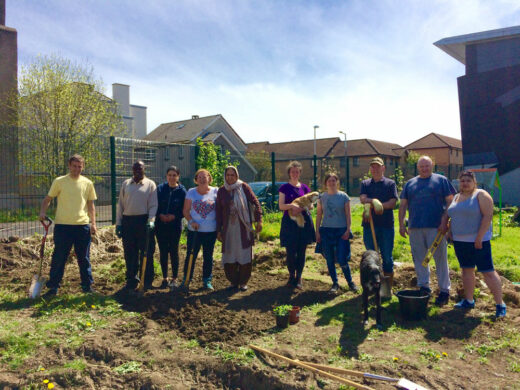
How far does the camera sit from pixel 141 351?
3842mm

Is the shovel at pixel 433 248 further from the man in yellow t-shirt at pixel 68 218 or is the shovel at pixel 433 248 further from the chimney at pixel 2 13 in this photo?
the chimney at pixel 2 13

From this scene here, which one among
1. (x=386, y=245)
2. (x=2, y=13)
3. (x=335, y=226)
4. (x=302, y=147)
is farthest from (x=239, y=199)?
(x=302, y=147)

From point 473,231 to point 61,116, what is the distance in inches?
599

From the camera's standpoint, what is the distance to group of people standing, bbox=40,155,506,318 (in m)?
5.19

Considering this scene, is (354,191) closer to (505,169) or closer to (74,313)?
(505,169)

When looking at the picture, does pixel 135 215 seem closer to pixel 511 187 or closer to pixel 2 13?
pixel 2 13

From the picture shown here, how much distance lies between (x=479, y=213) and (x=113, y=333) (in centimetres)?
428

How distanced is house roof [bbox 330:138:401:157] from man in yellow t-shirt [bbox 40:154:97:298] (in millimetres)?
42382

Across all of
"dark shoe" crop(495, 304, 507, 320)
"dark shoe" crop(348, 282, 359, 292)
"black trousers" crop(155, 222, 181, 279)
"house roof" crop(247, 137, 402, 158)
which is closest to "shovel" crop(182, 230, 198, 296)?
"black trousers" crop(155, 222, 181, 279)

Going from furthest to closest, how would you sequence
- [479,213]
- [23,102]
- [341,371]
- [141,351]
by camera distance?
[23,102]
[479,213]
[141,351]
[341,371]

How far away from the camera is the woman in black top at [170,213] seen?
5648 mm

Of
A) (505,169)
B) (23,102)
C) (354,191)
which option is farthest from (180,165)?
(505,169)

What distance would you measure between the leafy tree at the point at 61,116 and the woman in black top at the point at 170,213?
8677 millimetres

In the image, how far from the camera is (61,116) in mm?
15406
